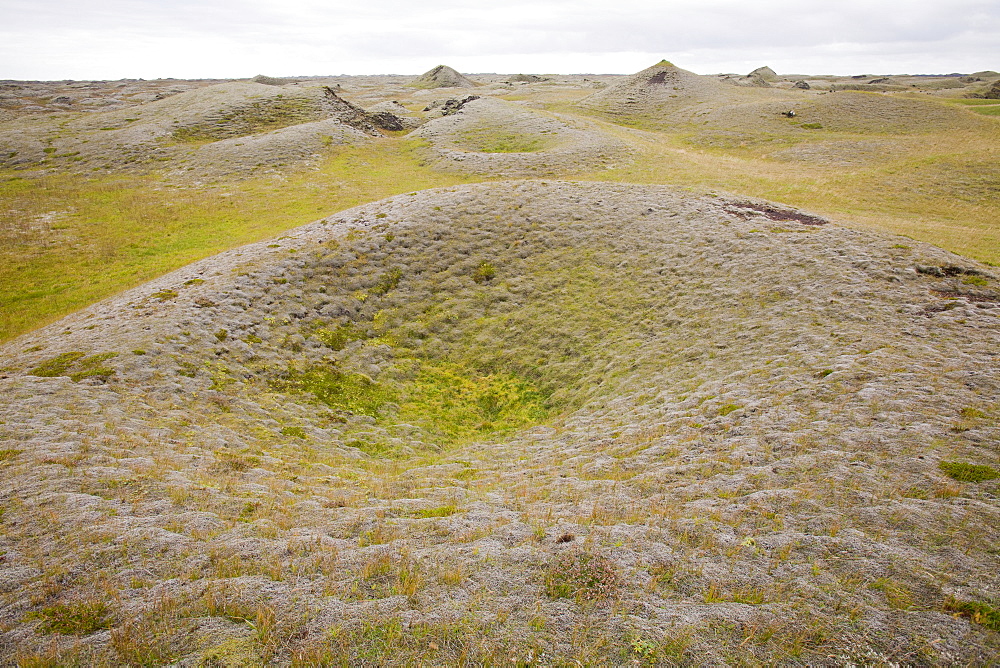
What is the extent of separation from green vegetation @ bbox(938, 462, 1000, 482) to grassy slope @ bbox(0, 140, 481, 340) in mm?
41919

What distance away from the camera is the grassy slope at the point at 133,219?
32.7 metres

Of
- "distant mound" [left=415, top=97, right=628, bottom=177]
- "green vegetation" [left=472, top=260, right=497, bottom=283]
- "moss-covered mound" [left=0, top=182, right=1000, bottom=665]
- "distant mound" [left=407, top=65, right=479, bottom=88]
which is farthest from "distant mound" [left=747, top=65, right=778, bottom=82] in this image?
"green vegetation" [left=472, top=260, right=497, bottom=283]

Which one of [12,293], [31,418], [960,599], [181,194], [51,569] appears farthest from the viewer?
[181,194]

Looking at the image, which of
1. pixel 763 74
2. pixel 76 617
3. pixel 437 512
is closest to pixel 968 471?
pixel 437 512

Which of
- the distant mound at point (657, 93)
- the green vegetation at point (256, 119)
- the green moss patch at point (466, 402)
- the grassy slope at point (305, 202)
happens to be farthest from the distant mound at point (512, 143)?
the green moss patch at point (466, 402)

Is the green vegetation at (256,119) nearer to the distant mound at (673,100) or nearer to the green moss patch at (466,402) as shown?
the distant mound at (673,100)

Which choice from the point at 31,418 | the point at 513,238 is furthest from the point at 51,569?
the point at 513,238

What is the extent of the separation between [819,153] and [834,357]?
56416 millimetres

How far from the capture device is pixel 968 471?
10578mm

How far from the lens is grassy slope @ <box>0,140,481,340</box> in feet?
107

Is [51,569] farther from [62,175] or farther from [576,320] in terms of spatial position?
[62,175]

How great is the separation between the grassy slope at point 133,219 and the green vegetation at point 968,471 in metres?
41.9

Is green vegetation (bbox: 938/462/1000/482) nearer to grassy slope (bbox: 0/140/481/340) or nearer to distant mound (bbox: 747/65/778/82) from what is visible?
grassy slope (bbox: 0/140/481/340)

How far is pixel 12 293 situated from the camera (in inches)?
1246
